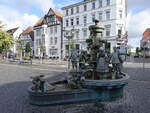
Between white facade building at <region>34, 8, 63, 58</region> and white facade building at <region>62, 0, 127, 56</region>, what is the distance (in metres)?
2.79

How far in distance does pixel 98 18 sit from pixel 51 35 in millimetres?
16418

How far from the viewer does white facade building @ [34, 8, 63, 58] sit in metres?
47.4

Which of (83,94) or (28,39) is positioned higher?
(28,39)

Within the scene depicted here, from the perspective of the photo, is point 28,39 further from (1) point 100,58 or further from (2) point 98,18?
(1) point 100,58

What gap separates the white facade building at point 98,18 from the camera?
35844 millimetres

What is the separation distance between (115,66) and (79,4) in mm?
37035

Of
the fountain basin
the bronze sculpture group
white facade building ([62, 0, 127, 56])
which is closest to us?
the fountain basin

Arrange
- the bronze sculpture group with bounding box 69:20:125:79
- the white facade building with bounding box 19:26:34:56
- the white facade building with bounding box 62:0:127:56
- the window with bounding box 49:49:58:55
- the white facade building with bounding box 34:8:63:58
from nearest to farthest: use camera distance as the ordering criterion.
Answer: the bronze sculpture group with bounding box 69:20:125:79, the white facade building with bounding box 62:0:127:56, the white facade building with bounding box 34:8:63:58, the window with bounding box 49:49:58:55, the white facade building with bounding box 19:26:34:56

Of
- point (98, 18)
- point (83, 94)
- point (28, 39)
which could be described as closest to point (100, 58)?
point (83, 94)

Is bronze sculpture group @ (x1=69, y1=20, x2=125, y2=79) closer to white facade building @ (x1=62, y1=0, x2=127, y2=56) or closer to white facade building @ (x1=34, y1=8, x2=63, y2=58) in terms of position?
white facade building @ (x1=62, y1=0, x2=127, y2=56)

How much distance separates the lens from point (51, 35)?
4978cm

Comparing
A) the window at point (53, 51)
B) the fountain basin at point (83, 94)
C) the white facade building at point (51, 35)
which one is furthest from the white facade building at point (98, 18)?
the fountain basin at point (83, 94)

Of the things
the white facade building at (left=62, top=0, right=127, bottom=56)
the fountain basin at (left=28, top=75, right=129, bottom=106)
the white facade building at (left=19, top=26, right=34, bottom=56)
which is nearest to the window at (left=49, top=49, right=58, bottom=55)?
the white facade building at (left=62, top=0, right=127, bottom=56)

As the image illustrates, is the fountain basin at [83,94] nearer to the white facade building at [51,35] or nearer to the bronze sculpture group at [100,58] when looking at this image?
the bronze sculpture group at [100,58]
